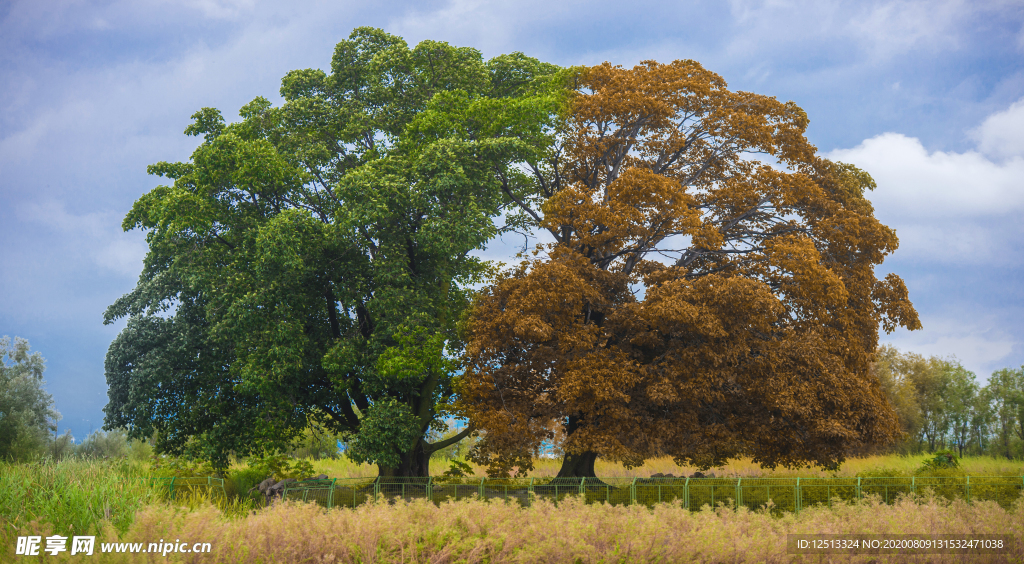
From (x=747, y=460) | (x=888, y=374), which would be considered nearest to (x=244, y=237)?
(x=747, y=460)

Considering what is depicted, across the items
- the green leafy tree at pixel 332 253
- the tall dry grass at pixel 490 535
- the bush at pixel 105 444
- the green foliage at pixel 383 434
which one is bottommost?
the bush at pixel 105 444

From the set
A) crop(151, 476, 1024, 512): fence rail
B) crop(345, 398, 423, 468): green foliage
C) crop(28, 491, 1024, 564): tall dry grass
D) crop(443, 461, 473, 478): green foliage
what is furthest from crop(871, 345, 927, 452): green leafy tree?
crop(28, 491, 1024, 564): tall dry grass

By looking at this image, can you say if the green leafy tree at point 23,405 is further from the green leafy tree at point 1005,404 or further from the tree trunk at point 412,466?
the green leafy tree at point 1005,404

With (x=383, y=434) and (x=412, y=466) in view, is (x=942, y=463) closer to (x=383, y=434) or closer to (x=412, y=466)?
(x=412, y=466)

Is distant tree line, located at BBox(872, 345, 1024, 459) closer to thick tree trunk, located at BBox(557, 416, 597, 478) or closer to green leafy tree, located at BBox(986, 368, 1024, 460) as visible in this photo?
green leafy tree, located at BBox(986, 368, 1024, 460)

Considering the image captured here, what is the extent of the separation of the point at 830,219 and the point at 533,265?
347 inches

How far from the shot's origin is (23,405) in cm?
2955

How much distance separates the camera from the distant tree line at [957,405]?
41.7 m

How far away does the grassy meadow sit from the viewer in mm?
7320

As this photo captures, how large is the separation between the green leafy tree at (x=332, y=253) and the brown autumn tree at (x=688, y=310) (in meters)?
1.87

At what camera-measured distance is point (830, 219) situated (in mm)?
19375

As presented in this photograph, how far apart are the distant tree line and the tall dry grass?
1405 inches

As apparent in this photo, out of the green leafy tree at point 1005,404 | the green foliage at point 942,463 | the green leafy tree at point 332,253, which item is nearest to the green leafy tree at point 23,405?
the green leafy tree at point 332,253

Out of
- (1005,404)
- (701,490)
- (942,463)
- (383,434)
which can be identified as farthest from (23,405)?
(1005,404)
